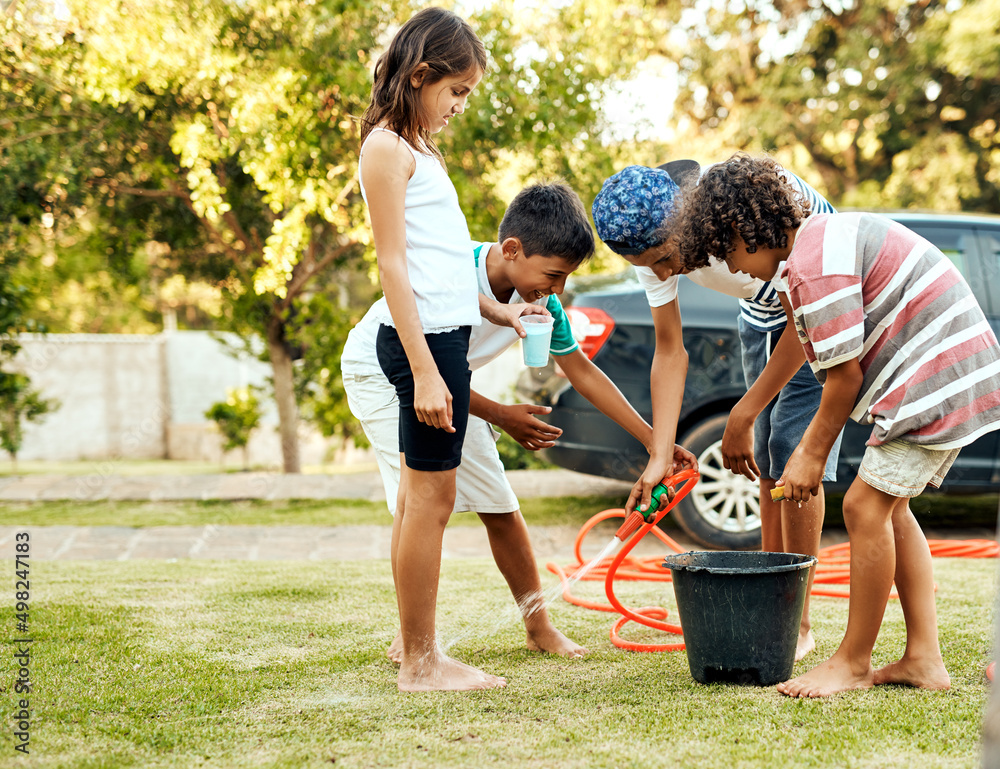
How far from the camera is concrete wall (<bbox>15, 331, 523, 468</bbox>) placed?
10945 millimetres

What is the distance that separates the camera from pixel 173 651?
8.00ft

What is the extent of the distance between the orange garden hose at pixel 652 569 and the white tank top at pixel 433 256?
75 centimetres

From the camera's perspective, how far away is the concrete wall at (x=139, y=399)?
10.9 m

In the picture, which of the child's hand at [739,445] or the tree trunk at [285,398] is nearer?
the child's hand at [739,445]

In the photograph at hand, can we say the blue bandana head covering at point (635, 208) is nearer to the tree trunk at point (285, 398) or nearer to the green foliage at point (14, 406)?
the tree trunk at point (285, 398)

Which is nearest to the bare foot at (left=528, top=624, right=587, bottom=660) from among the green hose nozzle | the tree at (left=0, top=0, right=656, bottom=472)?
the green hose nozzle

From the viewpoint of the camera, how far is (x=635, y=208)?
86.1 inches

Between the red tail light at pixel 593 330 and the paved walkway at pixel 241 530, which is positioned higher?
the red tail light at pixel 593 330

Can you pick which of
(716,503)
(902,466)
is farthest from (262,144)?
(902,466)

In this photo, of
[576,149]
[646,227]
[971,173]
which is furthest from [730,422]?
[971,173]

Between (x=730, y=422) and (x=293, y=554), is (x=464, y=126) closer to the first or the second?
(x=293, y=554)

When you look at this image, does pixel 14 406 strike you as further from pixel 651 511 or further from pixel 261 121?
pixel 651 511

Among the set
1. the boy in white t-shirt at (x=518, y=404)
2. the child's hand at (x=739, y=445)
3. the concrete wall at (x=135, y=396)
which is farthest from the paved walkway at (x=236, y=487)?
the concrete wall at (x=135, y=396)

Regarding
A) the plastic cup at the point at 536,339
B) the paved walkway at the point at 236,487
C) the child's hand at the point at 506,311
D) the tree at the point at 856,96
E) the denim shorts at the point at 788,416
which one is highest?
the tree at the point at 856,96
